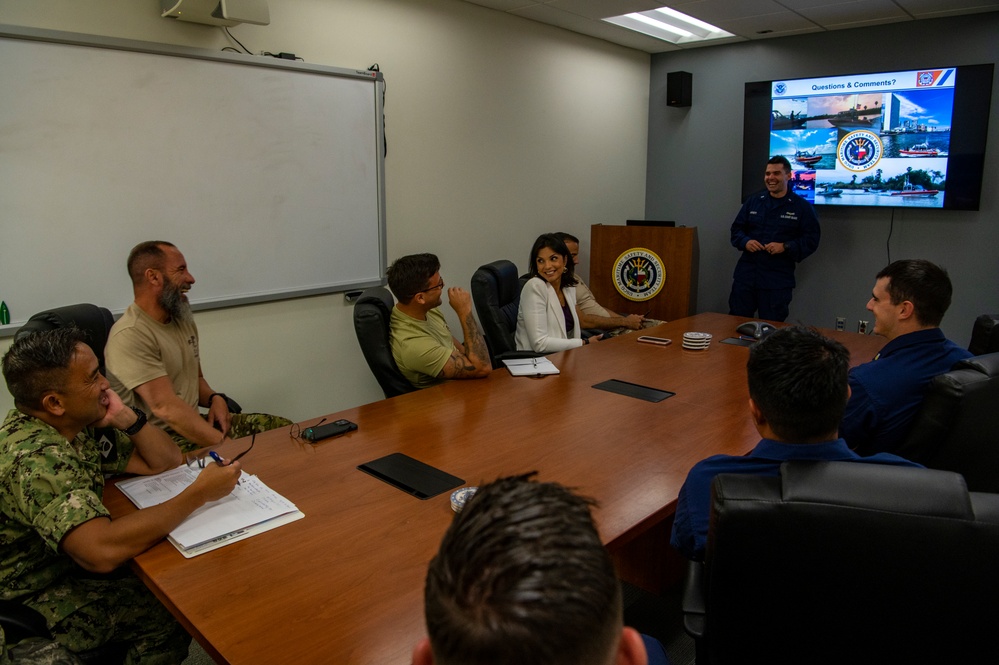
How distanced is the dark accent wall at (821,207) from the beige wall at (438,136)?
47 cm

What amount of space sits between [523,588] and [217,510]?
130 centimetres

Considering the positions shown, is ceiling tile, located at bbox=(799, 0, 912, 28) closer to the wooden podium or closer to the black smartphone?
the wooden podium

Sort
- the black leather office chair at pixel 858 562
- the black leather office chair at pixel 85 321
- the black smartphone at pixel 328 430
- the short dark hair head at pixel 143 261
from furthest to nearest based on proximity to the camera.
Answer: the short dark hair head at pixel 143 261, the black leather office chair at pixel 85 321, the black smartphone at pixel 328 430, the black leather office chair at pixel 858 562

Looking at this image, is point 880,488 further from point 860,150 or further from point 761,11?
point 860,150

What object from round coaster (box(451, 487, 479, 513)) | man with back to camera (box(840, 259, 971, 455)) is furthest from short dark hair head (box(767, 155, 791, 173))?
round coaster (box(451, 487, 479, 513))

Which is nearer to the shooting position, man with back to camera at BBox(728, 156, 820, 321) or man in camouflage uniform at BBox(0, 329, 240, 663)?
man in camouflage uniform at BBox(0, 329, 240, 663)

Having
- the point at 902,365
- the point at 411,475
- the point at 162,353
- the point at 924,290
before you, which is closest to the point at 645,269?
the point at 924,290

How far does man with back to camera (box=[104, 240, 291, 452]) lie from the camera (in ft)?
8.25

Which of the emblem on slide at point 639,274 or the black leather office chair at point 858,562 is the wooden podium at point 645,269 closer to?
the emblem on slide at point 639,274

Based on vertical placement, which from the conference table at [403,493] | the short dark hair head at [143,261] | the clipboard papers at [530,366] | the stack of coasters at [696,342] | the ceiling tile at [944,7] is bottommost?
the conference table at [403,493]

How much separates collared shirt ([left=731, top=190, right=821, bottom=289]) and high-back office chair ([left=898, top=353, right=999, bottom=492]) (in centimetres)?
337

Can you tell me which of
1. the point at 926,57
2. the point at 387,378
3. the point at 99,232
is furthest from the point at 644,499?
the point at 926,57

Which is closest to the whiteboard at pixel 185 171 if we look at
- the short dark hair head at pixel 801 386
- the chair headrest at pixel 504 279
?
the chair headrest at pixel 504 279

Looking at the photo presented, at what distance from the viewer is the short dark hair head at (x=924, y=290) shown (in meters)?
2.37
